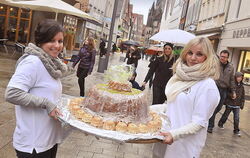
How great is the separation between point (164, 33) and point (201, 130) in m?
8.31

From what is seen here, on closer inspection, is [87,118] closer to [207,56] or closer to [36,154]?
[36,154]

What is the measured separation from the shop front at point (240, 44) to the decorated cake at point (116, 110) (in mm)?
13603

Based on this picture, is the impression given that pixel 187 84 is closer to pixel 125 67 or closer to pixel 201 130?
pixel 201 130

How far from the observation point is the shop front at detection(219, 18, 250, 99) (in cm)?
1597

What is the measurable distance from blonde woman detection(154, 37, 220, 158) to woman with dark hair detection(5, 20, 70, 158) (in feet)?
3.69

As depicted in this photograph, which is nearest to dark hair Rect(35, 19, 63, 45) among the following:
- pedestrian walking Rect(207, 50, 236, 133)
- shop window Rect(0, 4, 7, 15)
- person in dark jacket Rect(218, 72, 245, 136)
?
pedestrian walking Rect(207, 50, 236, 133)

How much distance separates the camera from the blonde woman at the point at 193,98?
8.36 feet

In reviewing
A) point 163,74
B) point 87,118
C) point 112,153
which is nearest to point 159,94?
point 163,74

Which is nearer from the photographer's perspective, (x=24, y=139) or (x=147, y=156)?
(x=24, y=139)

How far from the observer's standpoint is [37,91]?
226 centimetres

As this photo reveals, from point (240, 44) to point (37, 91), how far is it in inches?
648

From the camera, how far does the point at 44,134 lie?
7.61ft

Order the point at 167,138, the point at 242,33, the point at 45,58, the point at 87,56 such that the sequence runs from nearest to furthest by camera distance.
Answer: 1. the point at 45,58
2. the point at 167,138
3. the point at 87,56
4. the point at 242,33

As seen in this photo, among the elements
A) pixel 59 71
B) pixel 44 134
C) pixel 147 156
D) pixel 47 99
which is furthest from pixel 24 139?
pixel 147 156
